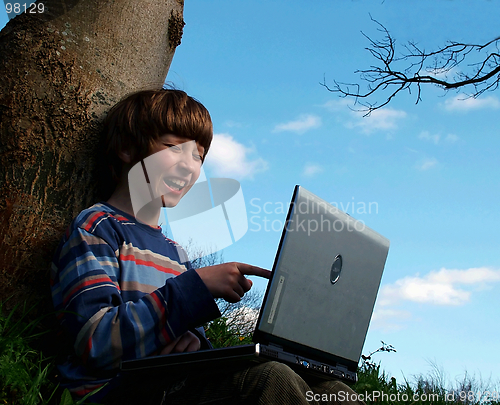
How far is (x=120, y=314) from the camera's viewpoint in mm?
1508

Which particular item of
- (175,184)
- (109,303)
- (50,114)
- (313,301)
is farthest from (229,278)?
(50,114)

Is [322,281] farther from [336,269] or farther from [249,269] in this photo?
[249,269]

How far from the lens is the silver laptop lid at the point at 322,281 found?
147 cm

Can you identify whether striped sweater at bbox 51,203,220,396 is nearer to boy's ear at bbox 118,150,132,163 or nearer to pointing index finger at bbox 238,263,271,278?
pointing index finger at bbox 238,263,271,278

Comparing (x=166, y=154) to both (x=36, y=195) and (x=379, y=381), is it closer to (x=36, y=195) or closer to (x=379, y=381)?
(x=36, y=195)

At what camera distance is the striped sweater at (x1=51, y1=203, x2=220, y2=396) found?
1506 mm

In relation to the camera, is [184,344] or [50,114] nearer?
[184,344]

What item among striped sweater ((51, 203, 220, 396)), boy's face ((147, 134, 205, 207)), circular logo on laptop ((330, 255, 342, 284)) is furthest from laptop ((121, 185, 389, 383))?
boy's face ((147, 134, 205, 207))

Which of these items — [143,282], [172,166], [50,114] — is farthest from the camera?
[50,114]

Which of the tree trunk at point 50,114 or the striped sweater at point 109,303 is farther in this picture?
the tree trunk at point 50,114

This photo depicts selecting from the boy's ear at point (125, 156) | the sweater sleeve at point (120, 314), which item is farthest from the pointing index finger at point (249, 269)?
the boy's ear at point (125, 156)

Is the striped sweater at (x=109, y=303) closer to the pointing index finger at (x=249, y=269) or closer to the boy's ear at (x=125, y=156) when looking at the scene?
the pointing index finger at (x=249, y=269)

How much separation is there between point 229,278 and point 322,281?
0.33 metres

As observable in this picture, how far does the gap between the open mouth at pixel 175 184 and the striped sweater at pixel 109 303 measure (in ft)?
1.16
